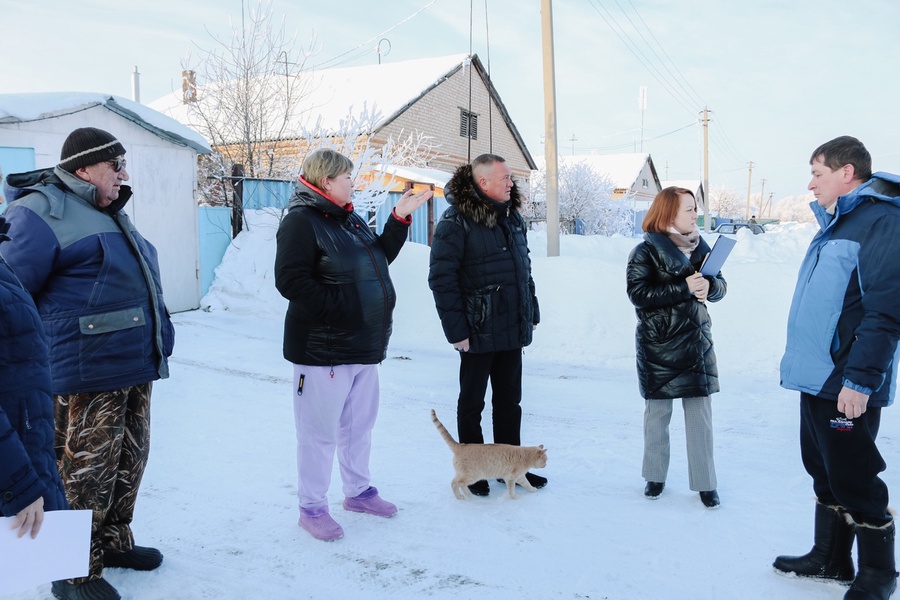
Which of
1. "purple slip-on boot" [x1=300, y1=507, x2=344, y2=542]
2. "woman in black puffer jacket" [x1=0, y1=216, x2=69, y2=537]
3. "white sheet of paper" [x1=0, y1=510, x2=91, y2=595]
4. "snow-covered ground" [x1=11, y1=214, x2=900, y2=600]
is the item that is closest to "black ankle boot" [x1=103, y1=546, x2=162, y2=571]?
"snow-covered ground" [x1=11, y1=214, x2=900, y2=600]

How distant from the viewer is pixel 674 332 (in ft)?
12.6

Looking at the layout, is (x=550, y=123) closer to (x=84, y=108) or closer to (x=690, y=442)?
(x=84, y=108)

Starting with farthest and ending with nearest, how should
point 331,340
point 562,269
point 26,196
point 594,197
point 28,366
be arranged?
1. point 594,197
2. point 562,269
3. point 331,340
4. point 26,196
5. point 28,366

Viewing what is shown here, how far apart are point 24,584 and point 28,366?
59 cm


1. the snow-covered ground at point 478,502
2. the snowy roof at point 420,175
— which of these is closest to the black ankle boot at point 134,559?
the snow-covered ground at point 478,502

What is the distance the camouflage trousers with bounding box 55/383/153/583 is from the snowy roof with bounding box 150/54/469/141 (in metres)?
16.9

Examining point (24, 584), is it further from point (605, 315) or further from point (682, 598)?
point (605, 315)

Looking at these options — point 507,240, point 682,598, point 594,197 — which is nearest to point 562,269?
point 507,240

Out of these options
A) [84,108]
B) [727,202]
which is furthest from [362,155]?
[727,202]

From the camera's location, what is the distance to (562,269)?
10289 millimetres

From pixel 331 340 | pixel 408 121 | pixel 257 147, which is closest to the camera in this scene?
pixel 331 340

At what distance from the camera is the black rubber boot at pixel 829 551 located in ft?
9.82

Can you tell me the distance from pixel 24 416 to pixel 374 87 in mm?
21483

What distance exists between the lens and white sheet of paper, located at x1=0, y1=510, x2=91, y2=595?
173cm
